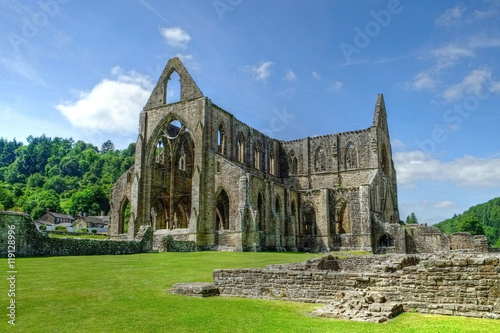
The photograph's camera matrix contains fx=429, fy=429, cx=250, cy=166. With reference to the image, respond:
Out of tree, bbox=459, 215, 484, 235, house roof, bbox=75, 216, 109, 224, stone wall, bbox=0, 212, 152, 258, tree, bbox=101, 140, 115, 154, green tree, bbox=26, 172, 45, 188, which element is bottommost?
tree, bbox=459, 215, 484, 235

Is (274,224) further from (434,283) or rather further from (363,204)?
(434,283)

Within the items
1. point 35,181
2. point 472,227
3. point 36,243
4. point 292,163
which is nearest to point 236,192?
point 36,243

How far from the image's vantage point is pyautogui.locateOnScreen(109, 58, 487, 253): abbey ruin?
34.7 m

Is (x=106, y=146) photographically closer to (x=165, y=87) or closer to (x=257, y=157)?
(x=257, y=157)

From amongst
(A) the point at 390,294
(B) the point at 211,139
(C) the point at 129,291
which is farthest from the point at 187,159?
(A) the point at 390,294

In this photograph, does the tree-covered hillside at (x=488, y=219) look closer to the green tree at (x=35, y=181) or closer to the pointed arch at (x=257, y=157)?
the pointed arch at (x=257, y=157)

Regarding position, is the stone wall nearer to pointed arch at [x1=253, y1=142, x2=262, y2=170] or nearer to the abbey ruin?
the abbey ruin

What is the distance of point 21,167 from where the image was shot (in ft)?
402

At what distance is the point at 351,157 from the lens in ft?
159

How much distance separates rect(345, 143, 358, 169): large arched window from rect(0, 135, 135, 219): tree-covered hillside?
6070 centimetres

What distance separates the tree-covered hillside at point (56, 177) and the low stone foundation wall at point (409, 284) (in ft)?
254

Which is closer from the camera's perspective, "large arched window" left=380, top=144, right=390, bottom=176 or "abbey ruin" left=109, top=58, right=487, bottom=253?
"abbey ruin" left=109, top=58, right=487, bottom=253

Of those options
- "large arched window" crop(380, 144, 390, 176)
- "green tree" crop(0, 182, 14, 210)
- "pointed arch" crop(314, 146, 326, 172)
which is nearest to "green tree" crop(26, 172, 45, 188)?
"green tree" crop(0, 182, 14, 210)

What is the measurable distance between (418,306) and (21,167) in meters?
133
